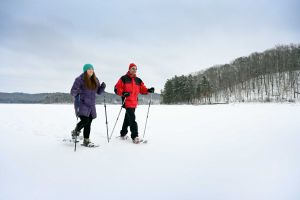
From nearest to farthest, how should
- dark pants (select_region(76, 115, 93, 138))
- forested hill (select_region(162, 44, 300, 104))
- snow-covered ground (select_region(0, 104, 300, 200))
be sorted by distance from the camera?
1. snow-covered ground (select_region(0, 104, 300, 200))
2. dark pants (select_region(76, 115, 93, 138))
3. forested hill (select_region(162, 44, 300, 104))

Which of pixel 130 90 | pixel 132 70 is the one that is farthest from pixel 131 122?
pixel 132 70

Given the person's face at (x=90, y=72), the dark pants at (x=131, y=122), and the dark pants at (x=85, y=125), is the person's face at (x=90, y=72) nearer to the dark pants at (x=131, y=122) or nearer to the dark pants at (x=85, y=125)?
the dark pants at (x=85, y=125)

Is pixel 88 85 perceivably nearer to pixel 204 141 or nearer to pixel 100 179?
pixel 100 179

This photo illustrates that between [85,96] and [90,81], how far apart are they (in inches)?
14.2

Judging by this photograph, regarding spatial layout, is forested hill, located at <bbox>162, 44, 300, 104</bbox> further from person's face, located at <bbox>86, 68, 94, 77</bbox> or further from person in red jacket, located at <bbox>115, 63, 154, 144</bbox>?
person's face, located at <bbox>86, 68, 94, 77</bbox>

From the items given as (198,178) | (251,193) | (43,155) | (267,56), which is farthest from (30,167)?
(267,56)

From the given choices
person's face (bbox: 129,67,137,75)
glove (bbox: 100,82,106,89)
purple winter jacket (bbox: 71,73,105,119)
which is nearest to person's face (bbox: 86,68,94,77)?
purple winter jacket (bbox: 71,73,105,119)

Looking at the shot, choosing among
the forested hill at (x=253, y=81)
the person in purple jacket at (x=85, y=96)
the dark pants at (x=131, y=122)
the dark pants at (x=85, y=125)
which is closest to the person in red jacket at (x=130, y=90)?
the dark pants at (x=131, y=122)

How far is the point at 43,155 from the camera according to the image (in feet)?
14.0

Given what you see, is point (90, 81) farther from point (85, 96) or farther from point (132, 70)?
point (132, 70)

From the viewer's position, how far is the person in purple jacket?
5.15 metres

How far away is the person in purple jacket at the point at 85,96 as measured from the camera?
515 centimetres

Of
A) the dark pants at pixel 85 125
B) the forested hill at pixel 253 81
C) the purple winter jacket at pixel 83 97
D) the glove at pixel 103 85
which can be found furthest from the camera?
the forested hill at pixel 253 81

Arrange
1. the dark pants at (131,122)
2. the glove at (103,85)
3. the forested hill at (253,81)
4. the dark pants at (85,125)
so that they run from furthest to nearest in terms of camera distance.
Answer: the forested hill at (253,81) < the dark pants at (131,122) < the glove at (103,85) < the dark pants at (85,125)
